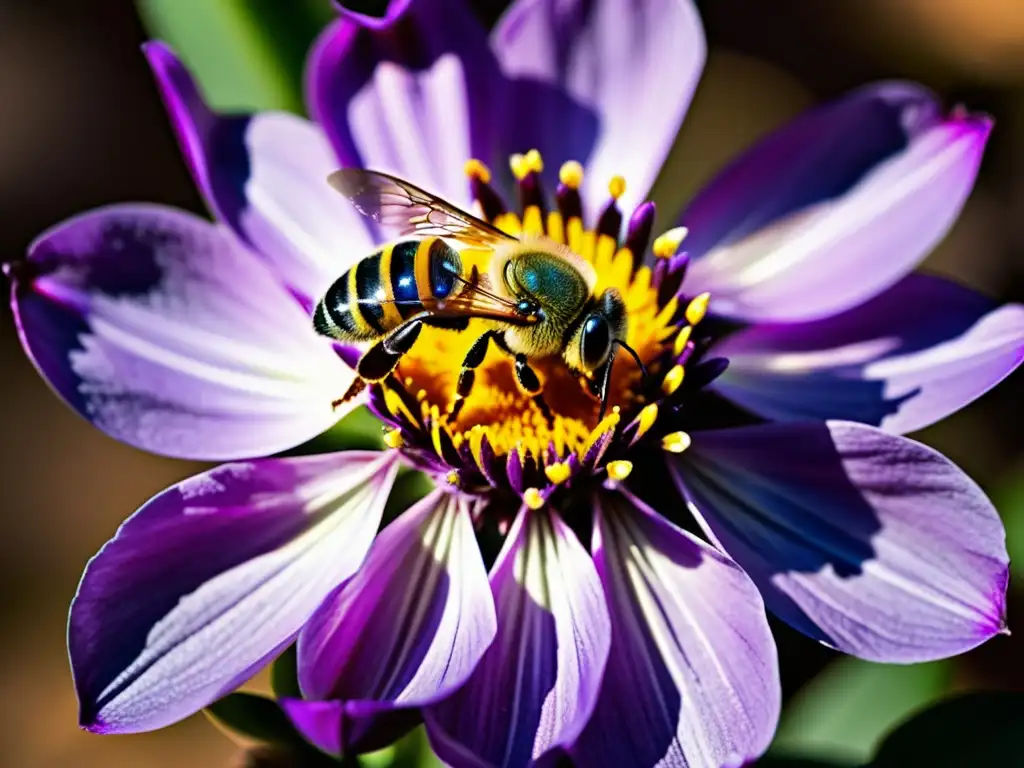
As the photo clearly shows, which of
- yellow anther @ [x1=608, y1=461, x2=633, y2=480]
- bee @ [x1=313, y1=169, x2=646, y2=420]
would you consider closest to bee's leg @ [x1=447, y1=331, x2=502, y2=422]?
bee @ [x1=313, y1=169, x2=646, y2=420]

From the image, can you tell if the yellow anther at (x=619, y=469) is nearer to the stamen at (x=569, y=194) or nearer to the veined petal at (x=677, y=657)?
the veined petal at (x=677, y=657)

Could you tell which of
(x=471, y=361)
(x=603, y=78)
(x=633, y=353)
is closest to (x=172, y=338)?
(x=471, y=361)

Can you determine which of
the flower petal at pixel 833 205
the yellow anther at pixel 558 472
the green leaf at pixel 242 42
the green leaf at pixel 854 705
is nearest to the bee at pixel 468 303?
the yellow anther at pixel 558 472

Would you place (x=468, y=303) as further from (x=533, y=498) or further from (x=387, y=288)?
(x=533, y=498)

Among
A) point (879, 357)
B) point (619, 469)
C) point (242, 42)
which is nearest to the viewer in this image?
point (619, 469)

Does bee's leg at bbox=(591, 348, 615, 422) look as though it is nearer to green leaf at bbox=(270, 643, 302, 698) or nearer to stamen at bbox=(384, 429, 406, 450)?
stamen at bbox=(384, 429, 406, 450)

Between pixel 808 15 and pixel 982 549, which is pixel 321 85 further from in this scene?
pixel 808 15
